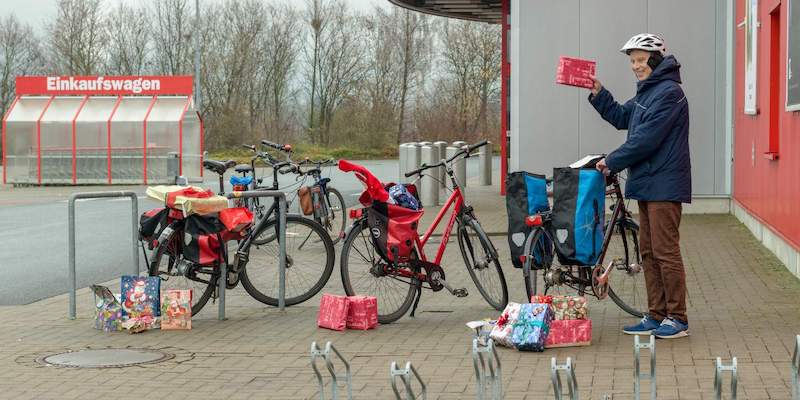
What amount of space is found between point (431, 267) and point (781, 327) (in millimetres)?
2226

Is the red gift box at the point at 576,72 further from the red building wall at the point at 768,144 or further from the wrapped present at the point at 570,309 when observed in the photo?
the red building wall at the point at 768,144

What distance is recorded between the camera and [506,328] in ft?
24.5

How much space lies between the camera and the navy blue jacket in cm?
764

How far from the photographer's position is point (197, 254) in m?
8.84

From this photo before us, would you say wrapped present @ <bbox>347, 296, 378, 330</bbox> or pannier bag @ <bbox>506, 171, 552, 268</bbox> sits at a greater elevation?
pannier bag @ <bbox>506, 171, 552, 268</bbox>

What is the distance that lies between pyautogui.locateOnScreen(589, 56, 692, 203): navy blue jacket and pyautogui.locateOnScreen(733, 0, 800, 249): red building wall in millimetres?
3284

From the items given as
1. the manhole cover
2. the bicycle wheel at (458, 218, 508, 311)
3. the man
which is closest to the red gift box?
the man

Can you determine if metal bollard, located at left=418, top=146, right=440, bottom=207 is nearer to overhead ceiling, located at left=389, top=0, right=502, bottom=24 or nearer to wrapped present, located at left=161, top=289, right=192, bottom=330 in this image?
overhead ceiling, located at left=389, top=0, right=502, bottom=24

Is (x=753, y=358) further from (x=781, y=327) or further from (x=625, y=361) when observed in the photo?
(x=781, y=327)

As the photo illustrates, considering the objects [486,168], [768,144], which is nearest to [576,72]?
[768,144]

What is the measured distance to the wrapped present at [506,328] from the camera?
24.3 feet

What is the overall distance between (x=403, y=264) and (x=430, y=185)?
12.8 meters

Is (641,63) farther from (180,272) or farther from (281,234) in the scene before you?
(180,272)

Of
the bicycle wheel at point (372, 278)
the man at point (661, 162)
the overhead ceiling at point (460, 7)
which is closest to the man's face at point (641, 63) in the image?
the man at point (661, 162)
